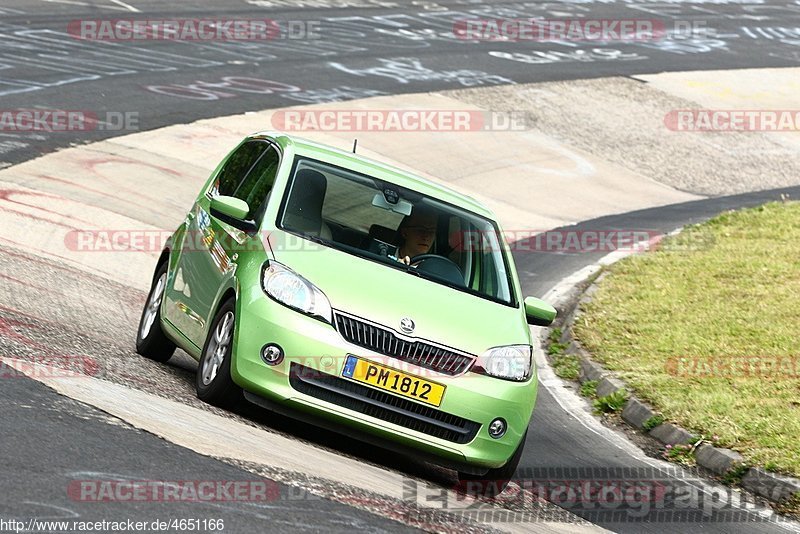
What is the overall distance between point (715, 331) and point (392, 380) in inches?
251

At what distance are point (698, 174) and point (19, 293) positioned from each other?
61.4ft

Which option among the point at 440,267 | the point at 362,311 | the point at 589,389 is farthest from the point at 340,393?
the point at 589,389

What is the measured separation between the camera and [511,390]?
766 cm

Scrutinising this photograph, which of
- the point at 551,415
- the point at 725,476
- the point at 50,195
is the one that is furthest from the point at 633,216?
the point at 725,476

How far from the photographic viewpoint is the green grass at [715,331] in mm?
10172

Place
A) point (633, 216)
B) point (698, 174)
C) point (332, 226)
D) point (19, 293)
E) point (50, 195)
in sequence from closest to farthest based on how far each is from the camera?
point (332, 226) → point (19, 293) → point (50, 195) → point (633, 216) → point (698, 174)

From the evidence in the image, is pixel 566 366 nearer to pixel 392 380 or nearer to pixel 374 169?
pixel 374 169

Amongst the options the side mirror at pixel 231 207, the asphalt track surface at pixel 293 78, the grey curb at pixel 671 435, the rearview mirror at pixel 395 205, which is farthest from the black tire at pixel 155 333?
the grey curb at pixel 671 435

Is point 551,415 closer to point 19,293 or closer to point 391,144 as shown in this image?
point 19,293

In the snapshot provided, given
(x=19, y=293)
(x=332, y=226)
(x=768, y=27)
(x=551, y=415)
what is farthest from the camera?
(x=768, y=27)

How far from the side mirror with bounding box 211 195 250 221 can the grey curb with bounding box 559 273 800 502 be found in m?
3.87

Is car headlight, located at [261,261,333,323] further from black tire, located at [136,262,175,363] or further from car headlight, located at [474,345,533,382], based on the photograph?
black tire, located at [136,262,175,363]

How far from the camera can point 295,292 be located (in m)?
7.48

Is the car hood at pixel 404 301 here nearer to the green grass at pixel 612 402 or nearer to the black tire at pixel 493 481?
the black tire at pixel 493 481
